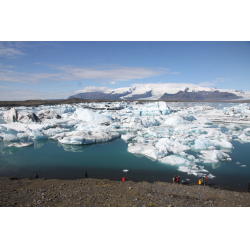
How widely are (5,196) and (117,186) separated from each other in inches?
128

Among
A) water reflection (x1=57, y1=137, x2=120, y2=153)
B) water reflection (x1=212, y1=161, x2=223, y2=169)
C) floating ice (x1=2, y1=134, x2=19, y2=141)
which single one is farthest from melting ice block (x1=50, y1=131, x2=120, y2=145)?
water reflection (x1=212, y1=161, x2=223, y2=169)

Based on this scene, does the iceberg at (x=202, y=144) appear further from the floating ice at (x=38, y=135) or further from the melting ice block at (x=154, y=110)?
the melting ice block at (x=154, y=110)

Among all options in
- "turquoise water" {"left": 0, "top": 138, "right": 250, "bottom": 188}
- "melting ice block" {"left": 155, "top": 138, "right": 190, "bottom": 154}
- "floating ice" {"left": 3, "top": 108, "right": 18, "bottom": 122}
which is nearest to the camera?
"turquoise water" {"left": 0, "top": 138, "right": 250, "bottom": 188}

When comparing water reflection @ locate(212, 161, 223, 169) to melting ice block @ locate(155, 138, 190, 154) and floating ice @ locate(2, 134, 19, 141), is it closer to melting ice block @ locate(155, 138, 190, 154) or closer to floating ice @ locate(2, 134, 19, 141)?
melting ice block @ locate(155, 138, 190, 154)

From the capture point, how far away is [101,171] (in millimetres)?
7863

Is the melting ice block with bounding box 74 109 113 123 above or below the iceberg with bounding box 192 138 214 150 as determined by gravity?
above

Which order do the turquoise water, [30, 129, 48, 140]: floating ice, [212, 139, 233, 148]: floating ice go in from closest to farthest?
the turquoise water
[212, 139, 233, 148]: floating ice
[30, 129, 48, 140]: floating ice

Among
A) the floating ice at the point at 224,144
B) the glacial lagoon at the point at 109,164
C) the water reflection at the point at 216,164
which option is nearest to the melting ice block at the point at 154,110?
the glacial lagoon at the point at 109,164

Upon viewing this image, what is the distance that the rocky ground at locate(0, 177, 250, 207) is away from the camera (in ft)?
13.1

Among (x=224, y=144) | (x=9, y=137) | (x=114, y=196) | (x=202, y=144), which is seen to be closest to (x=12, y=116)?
(x=9, y=137)

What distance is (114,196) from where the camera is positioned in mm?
4555
